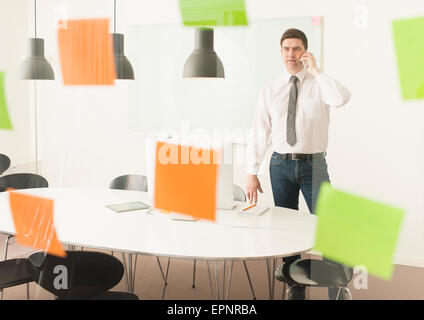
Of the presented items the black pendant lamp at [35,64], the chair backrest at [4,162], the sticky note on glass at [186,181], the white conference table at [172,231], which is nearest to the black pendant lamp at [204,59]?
the sticky note on glass at [186,181]

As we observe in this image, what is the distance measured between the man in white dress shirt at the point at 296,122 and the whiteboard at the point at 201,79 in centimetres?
8

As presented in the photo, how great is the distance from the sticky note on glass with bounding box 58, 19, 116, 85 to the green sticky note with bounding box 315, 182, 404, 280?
73 centimetres

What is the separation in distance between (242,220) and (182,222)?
0.89 feet

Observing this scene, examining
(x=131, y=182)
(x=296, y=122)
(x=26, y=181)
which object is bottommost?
(x=131, y=182)

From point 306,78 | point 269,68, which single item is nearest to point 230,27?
point 306,78

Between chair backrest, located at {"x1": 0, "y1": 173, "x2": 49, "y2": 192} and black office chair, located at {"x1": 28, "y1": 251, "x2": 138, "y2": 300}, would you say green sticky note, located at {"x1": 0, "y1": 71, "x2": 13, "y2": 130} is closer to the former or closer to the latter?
chair backrest, located at {"x1": 0, "y1": 173, "x2": 49, "y2": 192}

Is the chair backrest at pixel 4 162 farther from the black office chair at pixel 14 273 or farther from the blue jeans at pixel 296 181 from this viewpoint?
the blue jeans at pixel 296 181

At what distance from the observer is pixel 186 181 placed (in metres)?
1.27

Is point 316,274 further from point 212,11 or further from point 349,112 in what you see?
point 212,11

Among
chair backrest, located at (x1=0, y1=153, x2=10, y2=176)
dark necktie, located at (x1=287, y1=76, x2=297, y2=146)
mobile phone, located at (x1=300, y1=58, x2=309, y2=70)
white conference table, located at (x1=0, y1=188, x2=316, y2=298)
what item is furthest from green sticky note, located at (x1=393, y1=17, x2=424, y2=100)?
chair backrest, located at (x1=0, y1=153, x2=10, y2=176)

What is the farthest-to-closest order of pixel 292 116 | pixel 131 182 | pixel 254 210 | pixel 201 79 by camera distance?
1. pixel 131 182
2. pixel 254 210
3. pixel 201 79
4. pixel 292 116

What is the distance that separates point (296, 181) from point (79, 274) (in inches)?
38.0

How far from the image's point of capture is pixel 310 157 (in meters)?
1.72

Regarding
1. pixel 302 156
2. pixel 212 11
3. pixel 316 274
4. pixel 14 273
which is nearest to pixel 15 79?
pixel 212 11
